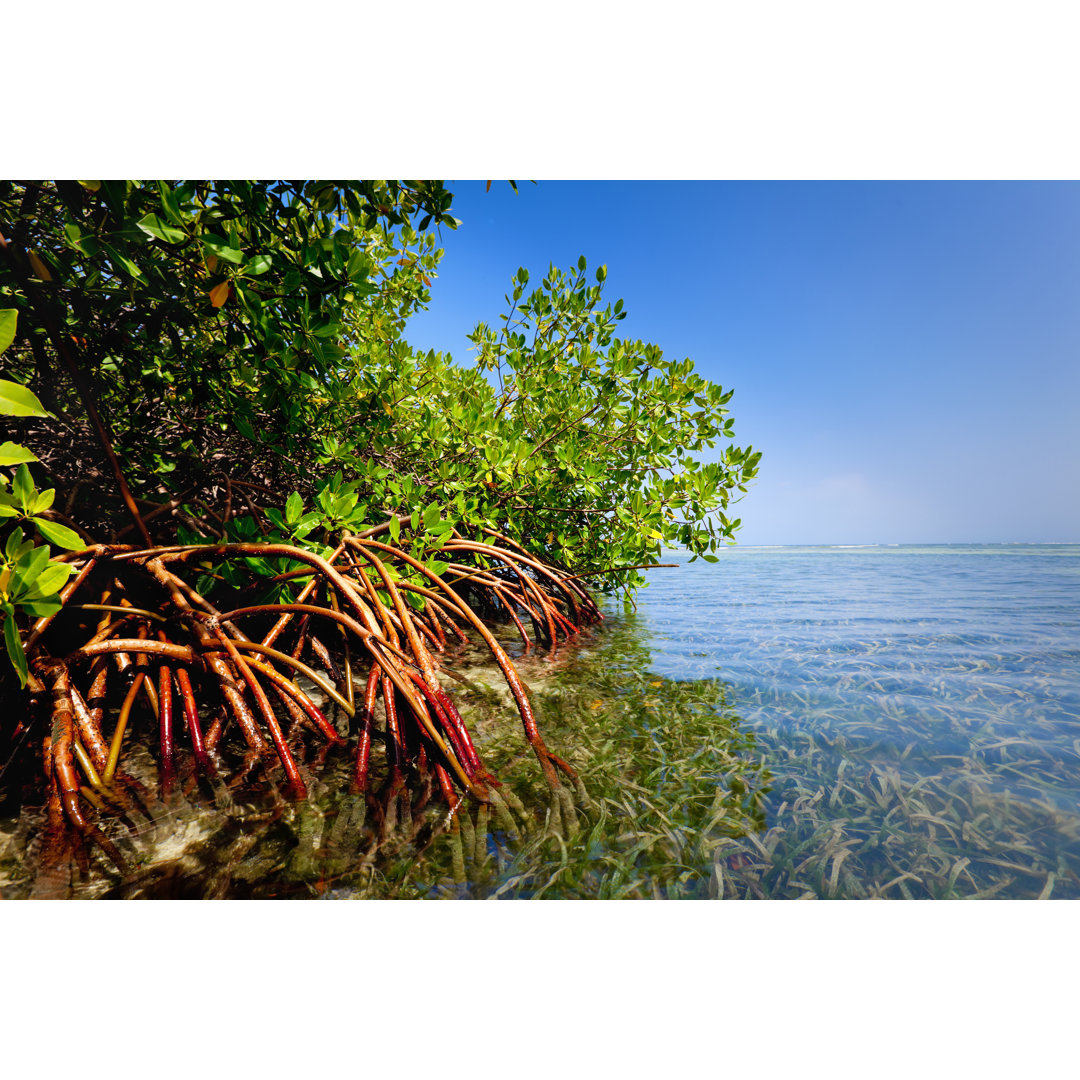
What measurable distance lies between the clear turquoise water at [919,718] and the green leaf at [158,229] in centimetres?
286

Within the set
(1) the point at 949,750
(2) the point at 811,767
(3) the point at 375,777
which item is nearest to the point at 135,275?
(3) the point at 375,777

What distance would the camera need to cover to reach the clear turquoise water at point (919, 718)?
1.72 meters

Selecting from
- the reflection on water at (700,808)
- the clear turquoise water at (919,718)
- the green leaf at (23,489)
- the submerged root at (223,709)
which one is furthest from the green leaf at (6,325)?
the clear turquoise water at (919,718)

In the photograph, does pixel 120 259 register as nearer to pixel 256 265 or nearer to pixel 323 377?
pixel 256 265

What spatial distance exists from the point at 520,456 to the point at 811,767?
3103mm

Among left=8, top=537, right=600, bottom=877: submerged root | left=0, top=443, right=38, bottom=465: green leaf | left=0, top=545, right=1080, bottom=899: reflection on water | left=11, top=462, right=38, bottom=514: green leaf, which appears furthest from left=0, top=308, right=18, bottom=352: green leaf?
left=0, top=545, right=1080, bottom=899: reflection on water

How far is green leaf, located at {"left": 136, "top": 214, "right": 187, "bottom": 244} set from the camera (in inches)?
55.8

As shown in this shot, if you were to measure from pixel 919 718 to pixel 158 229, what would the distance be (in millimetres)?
4316

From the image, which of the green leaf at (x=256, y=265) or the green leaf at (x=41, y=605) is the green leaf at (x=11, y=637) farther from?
the green leaf at (x=256, y=265)
